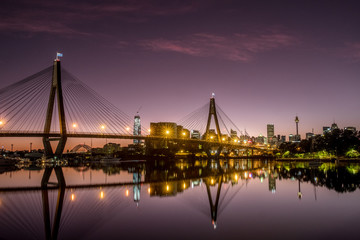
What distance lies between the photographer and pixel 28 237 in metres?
9.34

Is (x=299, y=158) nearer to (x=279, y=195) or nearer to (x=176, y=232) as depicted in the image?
(x=279, y=195)

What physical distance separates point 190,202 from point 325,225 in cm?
683

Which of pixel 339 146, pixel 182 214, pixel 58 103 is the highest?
pixel 58 103

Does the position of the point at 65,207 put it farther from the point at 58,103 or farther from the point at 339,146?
the point at 339,146

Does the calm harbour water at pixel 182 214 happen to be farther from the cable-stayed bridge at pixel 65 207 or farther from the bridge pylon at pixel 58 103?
the bridge pylon at pixel 58 103

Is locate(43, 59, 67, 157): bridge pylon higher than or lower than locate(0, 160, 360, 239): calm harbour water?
higher

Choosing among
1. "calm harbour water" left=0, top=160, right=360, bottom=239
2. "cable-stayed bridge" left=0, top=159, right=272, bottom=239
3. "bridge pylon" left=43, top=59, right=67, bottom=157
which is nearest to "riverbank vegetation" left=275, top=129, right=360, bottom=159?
"bridge pylon" left=43, top=59, right=67, bottom=157

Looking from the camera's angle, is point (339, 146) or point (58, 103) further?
point (339, 146)

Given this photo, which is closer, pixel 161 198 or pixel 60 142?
pixel 161 198

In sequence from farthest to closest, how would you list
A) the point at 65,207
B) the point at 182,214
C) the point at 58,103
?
1. the point at 58,103
2. the point at 65,207
3. the point at 182,214

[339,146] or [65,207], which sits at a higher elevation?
[339,146]

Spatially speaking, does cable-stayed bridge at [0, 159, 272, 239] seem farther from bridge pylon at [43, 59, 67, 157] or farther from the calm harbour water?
bridge pylon at [43, 59, 67, 157]

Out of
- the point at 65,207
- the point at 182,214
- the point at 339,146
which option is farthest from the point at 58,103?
the point at 339,146

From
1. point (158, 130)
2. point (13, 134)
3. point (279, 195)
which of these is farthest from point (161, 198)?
point (158, 130)
